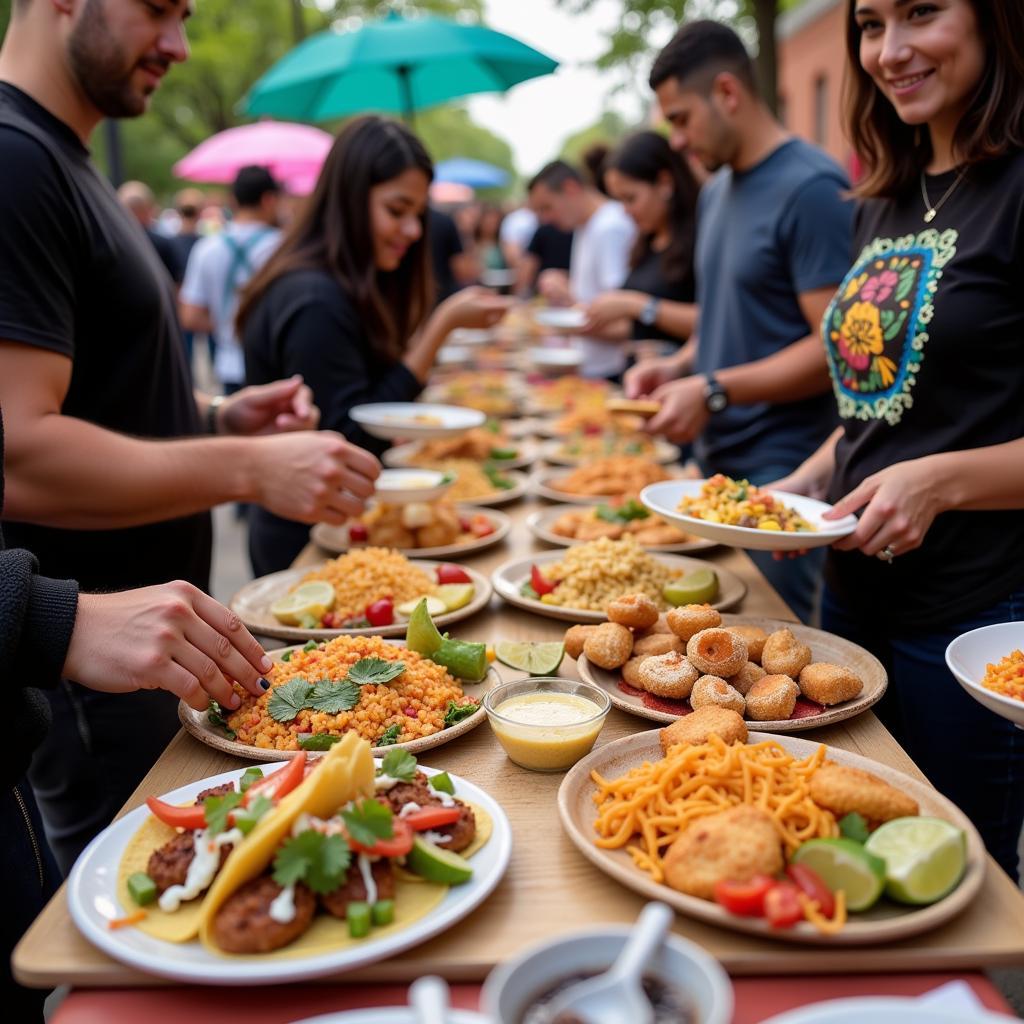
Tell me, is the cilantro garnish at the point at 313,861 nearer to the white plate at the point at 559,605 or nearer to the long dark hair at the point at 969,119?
the white plate at the point at 559,605

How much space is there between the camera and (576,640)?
2.35 metres

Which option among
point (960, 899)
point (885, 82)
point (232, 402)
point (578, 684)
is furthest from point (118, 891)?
point (885, 82)

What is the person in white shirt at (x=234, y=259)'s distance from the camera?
307 inches

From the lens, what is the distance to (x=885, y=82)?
2.52 meters

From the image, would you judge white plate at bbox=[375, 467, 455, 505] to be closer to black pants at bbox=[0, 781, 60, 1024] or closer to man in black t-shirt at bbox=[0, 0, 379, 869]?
man in black t-shirt at bbox=[0, 0, 379, 869]

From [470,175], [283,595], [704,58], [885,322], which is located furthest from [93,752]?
[470,175]

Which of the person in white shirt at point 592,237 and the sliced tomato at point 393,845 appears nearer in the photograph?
the sliced tomato at point 393,845

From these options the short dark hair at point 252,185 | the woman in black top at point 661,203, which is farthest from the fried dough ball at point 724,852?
the short dark hair at point 252,185

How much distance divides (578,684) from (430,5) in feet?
102

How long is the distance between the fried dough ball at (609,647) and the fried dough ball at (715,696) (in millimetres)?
237

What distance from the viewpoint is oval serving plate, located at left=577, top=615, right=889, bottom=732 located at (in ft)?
6.36

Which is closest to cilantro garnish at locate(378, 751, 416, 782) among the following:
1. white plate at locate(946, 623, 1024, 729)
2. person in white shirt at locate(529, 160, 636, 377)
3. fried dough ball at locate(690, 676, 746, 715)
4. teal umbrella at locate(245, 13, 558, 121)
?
fried dough ball at locate(690, 676, 746, 715)

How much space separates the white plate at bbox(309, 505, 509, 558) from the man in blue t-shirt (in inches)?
28.7

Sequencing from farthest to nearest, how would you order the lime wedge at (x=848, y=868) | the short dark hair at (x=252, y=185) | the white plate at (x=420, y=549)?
the short dark hair at (x=252, y=185) < the white plate at (x=420, y=549) < the lime wedge at (x=848, y=868)
